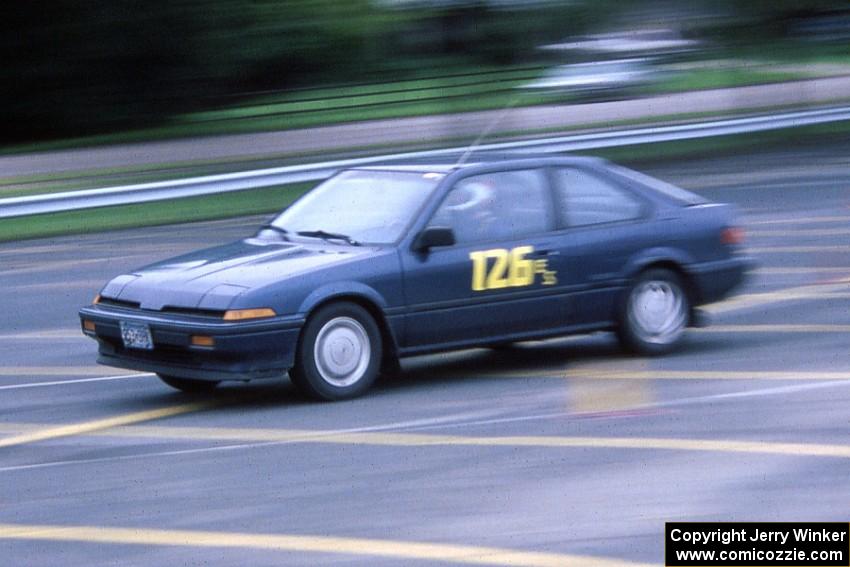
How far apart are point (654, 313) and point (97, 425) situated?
366cm

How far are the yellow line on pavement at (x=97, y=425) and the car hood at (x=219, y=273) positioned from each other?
593mm

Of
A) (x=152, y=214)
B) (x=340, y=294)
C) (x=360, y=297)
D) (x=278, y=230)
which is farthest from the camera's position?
(x=152, y=214)

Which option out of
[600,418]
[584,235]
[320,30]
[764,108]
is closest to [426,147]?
[764,108]

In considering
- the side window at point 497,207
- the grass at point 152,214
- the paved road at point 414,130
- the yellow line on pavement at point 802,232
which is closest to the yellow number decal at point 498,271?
the side window at point 497,207

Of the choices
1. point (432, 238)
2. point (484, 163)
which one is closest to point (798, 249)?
point (484, 163)

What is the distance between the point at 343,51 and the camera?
33000 millimetres

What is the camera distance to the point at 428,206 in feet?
29.5

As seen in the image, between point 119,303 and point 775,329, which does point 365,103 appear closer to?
point 775,329

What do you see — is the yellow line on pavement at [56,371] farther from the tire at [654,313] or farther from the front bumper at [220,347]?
the tire at [654,313]

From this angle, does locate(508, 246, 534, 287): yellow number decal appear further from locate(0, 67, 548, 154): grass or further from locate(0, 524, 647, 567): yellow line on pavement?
locate(0, 67, 548, 154): grass

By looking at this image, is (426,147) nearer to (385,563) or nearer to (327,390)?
(327,390)

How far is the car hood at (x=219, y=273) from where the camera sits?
326 inches

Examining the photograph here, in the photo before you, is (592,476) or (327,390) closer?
(592,476)

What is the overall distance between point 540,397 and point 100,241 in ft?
32.5
